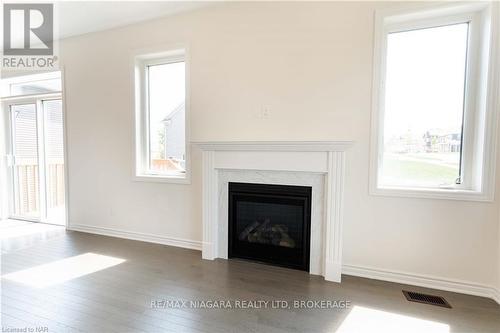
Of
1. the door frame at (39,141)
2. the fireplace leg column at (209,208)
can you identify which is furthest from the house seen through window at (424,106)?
the door frame at (39,141)

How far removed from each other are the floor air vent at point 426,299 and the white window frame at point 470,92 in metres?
0.85

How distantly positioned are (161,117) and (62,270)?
6.77 feet

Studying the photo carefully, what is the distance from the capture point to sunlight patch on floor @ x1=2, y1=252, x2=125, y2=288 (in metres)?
2.42

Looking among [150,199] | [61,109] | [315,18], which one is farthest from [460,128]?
[61,109]

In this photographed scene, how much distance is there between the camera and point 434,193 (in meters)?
2.33

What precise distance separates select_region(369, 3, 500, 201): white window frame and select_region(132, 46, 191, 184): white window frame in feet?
7.07

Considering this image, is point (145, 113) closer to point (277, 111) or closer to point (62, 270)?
point (277, 111)

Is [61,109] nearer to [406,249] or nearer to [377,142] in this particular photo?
[377,142]

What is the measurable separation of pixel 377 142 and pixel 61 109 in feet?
15.0

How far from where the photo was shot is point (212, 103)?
307cm

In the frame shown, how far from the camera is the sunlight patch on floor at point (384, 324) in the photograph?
1764 mm

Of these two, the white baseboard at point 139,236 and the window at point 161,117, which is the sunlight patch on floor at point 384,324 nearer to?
the white baseboard at point 139,236

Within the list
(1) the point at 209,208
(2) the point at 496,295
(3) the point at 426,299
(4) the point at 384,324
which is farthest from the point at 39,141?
(2) the point at 496,295

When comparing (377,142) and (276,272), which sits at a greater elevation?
(377,142)
